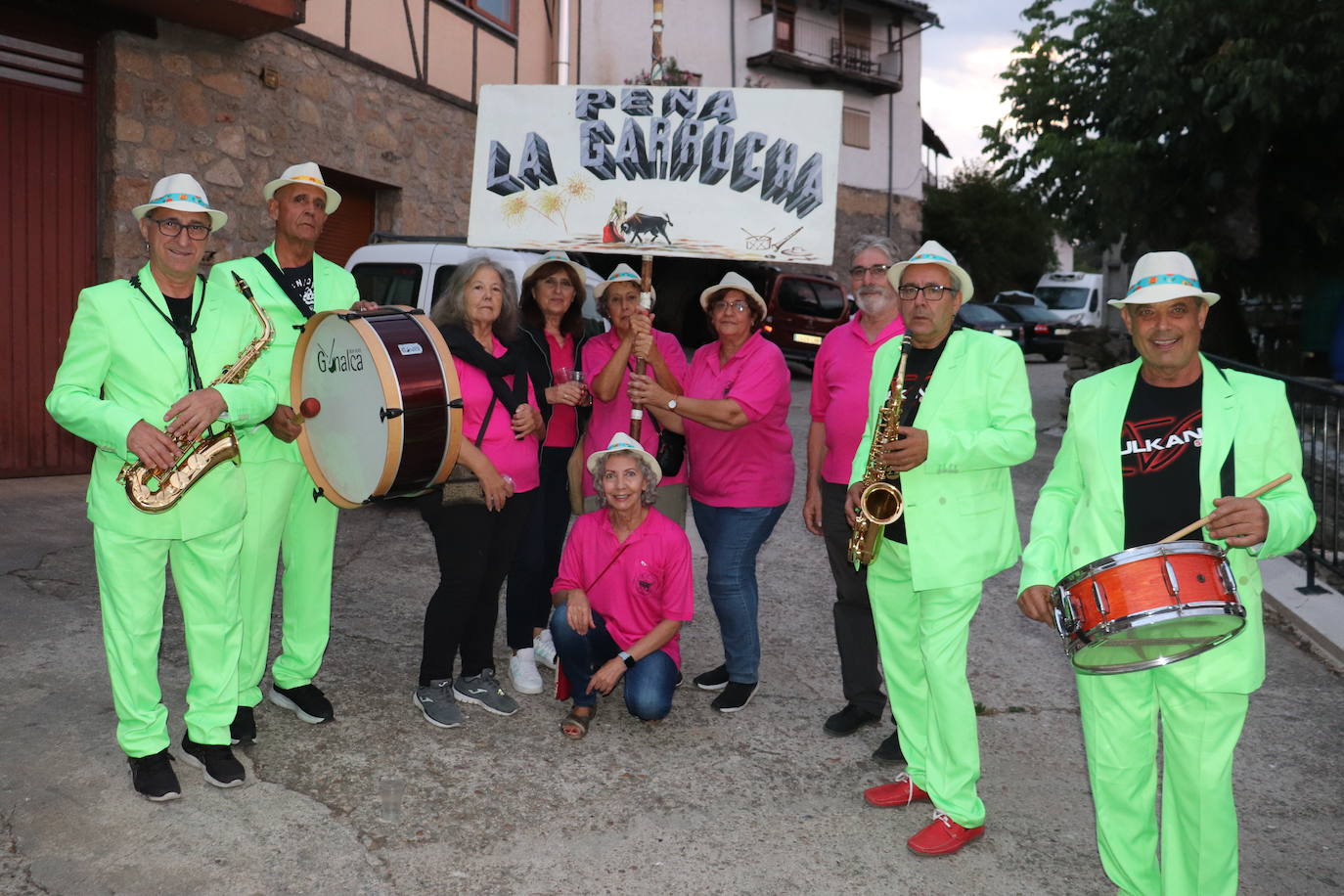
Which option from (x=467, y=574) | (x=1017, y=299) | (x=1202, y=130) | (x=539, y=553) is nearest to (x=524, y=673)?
(x=539, y=553)

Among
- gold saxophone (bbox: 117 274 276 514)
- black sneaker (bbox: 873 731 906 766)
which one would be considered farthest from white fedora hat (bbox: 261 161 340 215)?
black sneaker (bbox: 873 731 906 766)

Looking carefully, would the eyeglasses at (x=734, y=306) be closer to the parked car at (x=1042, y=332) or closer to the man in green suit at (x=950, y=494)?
the man in green suit at (x=950, y=494)

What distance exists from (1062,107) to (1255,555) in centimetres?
1162

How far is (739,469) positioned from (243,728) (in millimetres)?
2207

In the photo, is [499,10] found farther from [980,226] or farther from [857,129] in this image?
[980,226]

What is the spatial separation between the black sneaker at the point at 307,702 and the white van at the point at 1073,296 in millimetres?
23850

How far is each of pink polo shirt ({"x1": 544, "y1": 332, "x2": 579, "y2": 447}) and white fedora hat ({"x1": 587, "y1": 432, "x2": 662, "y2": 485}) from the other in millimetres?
521

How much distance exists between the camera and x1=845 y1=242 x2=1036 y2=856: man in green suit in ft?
11.9

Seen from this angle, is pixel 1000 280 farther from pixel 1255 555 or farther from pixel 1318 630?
pixel 1255 555

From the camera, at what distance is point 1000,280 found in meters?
36.4

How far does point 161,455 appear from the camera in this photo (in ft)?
11.7

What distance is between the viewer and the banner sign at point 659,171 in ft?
15.1

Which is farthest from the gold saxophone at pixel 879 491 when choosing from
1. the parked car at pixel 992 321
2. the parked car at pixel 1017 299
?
the parked car at pixel 1017 299

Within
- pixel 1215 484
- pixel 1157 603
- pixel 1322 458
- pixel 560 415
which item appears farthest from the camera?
Result: pixel 1322 458
